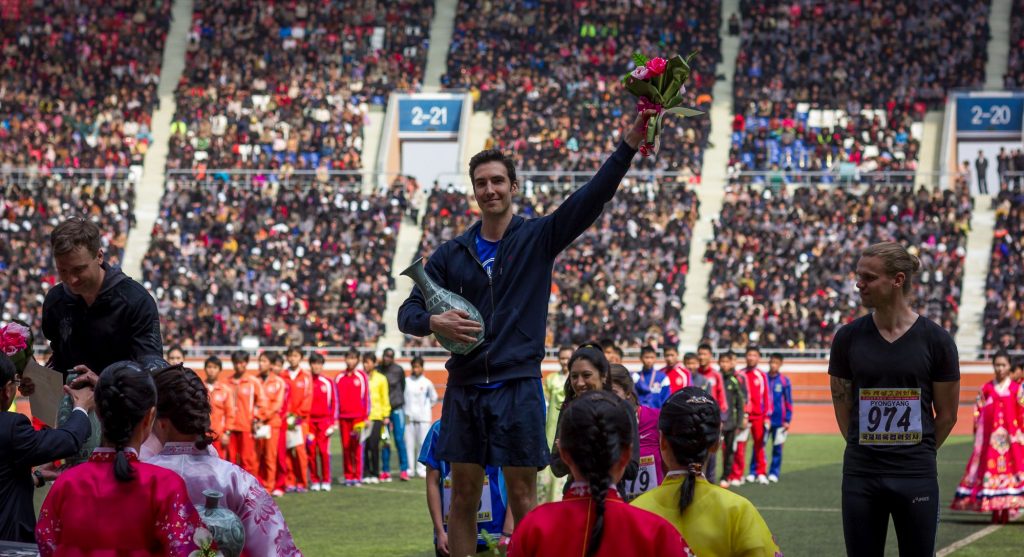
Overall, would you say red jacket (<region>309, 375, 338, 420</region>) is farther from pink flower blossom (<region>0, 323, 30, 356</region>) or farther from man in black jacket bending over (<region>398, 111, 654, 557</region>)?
man in black jacket bending over (<region>398, 111, 654, 557</region>)

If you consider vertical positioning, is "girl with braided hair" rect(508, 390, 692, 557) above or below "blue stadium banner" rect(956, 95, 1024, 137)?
below

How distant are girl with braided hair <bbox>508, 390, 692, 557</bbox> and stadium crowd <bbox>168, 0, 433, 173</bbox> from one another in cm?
3588

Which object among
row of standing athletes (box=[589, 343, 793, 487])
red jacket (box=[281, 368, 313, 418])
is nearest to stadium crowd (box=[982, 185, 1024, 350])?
row of standing athletes (box=[589, 343, 793, 487])

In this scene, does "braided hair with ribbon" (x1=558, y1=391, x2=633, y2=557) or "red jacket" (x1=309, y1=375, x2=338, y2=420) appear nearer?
"braided hair with ribbon" (x1=558, y1=391, x2=633, y2=557)

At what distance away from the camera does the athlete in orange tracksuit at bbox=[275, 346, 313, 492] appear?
18.0 m

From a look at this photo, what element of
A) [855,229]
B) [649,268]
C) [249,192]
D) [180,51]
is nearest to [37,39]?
[180,51]

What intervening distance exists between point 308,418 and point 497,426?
13.3m

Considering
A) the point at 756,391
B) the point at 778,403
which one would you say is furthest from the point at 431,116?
the point at 778,403

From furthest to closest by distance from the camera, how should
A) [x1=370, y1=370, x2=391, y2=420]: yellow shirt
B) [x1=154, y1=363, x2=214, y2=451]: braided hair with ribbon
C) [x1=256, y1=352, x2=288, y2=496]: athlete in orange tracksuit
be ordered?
[x1=370, y1=370, x2=391, y2=420]: yellow shirt < [x1=256, y1=352, x2=288, y2=496]: athlete in orange tracksuit < [x1=154, y1=363, x2=214, y2=451]: braided hair with ribbon

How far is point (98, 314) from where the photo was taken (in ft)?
19.4

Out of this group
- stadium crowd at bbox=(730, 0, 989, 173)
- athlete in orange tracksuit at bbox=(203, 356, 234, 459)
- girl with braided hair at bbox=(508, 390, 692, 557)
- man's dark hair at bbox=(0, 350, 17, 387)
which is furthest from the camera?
stadium crowd at bbox=(730, 0, 989, 173)

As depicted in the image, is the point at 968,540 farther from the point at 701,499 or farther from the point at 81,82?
the point at 81,82

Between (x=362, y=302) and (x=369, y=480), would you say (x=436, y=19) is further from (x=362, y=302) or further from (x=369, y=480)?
(x=369, y=480)

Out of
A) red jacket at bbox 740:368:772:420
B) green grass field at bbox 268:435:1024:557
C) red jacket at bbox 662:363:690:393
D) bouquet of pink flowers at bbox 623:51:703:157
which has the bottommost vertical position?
green grass field at bbox 268:435:1024:557
